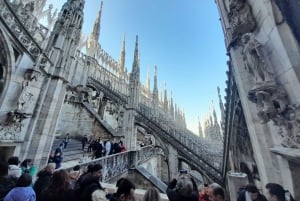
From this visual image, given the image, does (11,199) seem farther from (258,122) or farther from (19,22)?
(19,22)

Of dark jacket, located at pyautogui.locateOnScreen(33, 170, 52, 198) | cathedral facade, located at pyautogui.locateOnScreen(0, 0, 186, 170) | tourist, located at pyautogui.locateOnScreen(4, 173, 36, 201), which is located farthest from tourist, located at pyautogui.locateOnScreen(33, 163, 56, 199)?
cathedral facade, located at pyautogui.locateOnScreen(0, 0, 186, 170)

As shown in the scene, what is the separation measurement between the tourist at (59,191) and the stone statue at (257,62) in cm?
366

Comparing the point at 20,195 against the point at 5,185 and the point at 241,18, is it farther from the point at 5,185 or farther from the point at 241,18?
the point at 241,18

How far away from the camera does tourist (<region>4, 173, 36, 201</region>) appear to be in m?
1.97

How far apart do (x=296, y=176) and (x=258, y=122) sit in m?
1.28

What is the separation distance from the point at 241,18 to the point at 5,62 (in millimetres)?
6993

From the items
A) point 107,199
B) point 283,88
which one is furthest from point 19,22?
point 283,88

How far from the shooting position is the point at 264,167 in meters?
3.39

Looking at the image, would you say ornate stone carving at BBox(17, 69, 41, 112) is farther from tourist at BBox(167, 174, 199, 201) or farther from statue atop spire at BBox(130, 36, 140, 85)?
statue atop spire at BBox(130, 36, 140, 85)

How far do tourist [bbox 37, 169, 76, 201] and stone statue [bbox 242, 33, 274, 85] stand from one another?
3660mm

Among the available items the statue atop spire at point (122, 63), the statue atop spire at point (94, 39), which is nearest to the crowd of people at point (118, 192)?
the statue atop spire at point (94, 39)

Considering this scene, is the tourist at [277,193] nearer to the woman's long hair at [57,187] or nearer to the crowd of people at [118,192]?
the crowd of people at [118,192]

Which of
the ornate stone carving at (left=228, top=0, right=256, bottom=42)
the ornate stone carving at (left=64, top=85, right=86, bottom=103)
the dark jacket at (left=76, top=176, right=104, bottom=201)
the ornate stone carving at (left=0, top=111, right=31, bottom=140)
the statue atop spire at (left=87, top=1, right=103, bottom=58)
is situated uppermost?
the statue atop spire at (left=87, top=1, right=103, bottom=58)

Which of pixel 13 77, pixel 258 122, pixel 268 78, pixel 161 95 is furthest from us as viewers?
pixel 161 95
